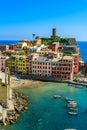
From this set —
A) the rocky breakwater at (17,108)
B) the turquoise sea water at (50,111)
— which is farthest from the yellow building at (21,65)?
the rocky breakwater at (17,108)

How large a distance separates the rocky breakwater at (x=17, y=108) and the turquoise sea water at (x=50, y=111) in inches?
34.8

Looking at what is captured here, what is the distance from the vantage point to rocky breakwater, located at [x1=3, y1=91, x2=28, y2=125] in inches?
1984

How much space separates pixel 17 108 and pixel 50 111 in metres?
6.55

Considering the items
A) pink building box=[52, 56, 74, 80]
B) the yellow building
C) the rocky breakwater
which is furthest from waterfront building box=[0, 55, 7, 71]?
the rocky breakwater

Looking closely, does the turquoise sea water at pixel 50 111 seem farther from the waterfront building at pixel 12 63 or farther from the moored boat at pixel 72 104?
the waterfront building at pixel 12 63

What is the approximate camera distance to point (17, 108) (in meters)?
55.6

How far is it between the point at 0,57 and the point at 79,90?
101 ft

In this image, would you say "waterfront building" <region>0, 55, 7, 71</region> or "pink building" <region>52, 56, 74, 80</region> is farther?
"waterfront building" <region>0, 55, 7, 71</region>

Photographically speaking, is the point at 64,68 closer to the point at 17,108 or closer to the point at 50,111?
the point at 50,111

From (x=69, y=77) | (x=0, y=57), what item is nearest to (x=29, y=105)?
(x=69, y=77)

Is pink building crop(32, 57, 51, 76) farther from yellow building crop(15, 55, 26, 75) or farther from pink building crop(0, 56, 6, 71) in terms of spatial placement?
pink building crop(0, 56, 6, 71)

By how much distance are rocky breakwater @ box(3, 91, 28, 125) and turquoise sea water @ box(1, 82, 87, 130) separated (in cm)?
89

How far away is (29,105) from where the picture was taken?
6050 centimetres

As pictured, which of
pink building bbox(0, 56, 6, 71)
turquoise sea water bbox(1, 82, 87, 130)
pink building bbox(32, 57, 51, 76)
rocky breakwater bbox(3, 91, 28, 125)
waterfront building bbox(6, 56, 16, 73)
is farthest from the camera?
pink building bbox(0, 56, 6, 71)
